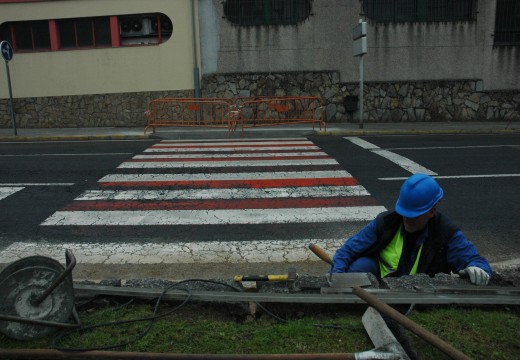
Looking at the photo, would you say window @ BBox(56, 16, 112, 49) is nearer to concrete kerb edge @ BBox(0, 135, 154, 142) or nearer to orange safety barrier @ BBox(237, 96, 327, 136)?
concrete kerb edge @ BBox(0, 135, 154, 142)

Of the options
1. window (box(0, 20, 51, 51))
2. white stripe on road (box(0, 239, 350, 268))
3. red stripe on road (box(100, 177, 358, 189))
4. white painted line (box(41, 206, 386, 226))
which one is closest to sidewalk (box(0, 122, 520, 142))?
window (box(0, 20, 51, 51))

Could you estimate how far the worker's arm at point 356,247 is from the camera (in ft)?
11.3

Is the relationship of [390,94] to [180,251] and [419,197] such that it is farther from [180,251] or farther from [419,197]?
[419,197]

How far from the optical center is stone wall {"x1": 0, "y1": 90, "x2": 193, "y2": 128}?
18688mm

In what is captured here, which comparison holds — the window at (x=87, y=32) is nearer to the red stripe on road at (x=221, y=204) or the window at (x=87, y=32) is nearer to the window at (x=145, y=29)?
the window at (x=145, y=29)

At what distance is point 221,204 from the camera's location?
22.3 feet

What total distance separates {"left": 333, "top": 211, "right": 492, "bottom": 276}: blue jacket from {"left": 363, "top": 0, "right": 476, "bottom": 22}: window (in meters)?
16.5

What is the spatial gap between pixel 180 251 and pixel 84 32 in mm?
16183

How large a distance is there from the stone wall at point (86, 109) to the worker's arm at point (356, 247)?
627 inches

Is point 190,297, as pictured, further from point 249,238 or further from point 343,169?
point 343,169

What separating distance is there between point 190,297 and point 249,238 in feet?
7.92

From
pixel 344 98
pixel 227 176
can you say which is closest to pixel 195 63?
pixel 344 98

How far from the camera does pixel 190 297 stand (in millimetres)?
3100

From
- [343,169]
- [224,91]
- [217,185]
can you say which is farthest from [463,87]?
[217,185]
